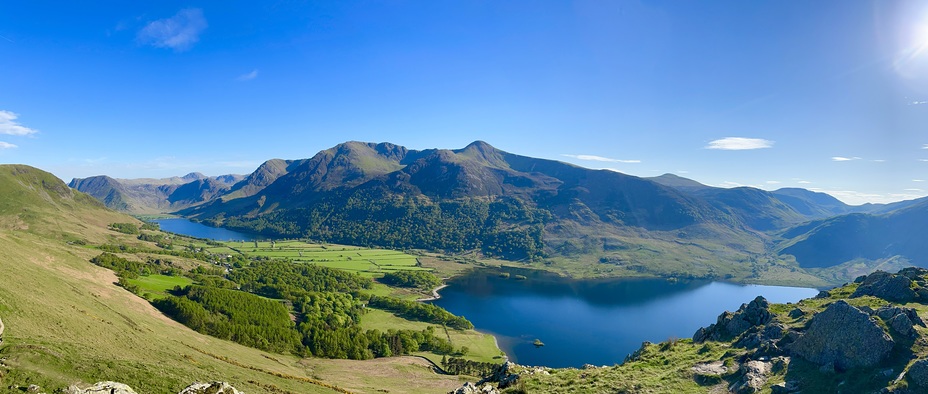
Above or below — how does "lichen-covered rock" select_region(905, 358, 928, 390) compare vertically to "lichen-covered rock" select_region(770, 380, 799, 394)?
above

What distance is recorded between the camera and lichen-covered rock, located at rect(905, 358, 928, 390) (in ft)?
77.2

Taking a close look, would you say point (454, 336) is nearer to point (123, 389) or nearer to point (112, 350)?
point (112, 350)

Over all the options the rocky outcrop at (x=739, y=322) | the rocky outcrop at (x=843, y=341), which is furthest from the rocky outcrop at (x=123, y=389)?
the rocky outcrop at (x=739, y=322)

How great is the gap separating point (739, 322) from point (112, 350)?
71710 mm

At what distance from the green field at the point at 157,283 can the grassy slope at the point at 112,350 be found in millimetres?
9889

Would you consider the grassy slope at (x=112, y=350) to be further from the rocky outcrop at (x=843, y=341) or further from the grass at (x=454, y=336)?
the rocky outcrop at (x=843, y=341)

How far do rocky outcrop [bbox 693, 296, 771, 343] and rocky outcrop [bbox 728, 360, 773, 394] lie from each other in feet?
39.4

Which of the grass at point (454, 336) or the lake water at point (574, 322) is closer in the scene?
the grass at point (454, 336)

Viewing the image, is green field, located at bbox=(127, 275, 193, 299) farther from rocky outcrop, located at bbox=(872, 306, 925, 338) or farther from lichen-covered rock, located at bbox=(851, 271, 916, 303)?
lichen-covered rock, located at bbox=(851, 271, 916, 303)

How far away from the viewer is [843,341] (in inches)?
1163

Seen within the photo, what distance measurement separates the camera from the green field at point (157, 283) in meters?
105

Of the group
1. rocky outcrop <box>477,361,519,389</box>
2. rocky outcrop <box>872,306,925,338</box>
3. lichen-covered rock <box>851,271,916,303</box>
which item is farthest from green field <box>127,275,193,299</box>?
lichen-covered rock <box>851,271,916,303</box>

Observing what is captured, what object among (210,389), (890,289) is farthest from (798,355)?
(210,389)

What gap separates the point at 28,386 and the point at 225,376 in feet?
78.0
